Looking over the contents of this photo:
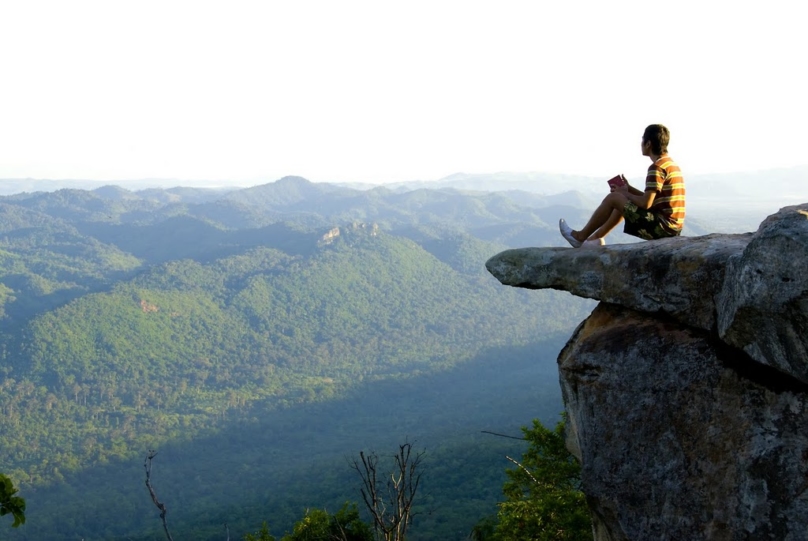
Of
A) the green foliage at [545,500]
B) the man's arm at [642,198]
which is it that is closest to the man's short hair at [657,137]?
the man's arm at [642,198]

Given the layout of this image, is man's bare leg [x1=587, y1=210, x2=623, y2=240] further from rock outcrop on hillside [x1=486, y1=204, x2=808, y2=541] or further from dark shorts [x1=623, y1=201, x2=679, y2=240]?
rock outcrop on hillside [x1=486, y1=204, x2=808, y2=541]

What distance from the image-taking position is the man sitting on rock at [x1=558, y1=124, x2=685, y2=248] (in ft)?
24.1

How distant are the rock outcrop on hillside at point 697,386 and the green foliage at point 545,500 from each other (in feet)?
15.0

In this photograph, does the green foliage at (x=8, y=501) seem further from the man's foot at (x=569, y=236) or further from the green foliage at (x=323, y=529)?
the green foliage at (x=323, y=529)

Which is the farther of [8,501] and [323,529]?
[323,529]

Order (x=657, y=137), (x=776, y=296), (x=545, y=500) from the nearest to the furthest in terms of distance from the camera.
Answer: (x=776, y=296) < (x=657, y=137) < (x=545, y=500)

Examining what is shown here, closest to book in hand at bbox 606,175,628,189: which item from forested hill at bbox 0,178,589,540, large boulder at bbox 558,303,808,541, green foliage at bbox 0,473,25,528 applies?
large boulder at bbox 558,303,808,541

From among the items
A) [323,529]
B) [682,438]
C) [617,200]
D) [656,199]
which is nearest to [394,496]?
[682,438]

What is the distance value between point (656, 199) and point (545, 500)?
674 cm

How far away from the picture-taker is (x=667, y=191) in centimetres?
742

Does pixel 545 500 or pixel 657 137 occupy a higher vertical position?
pixel 657 137

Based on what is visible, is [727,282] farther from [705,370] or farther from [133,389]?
[133,389]

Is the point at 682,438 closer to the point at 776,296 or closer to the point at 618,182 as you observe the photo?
the point at 776,296

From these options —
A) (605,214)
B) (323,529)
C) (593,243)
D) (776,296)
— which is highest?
(605,214)
